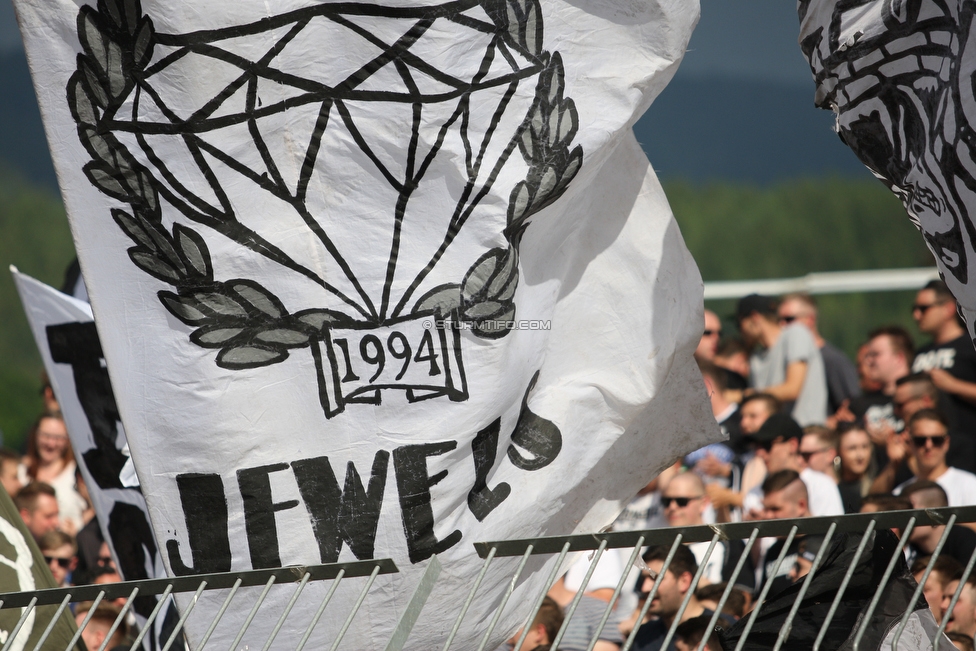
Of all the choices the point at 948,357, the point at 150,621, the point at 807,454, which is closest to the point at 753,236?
the point at 948,357

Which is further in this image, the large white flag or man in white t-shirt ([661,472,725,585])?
man in white t-shirt ([661,472,725,585])

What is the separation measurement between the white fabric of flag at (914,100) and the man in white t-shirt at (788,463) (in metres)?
2.28

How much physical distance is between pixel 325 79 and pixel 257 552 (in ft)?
3.77

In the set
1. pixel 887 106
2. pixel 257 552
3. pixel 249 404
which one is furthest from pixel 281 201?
pixel 887 106

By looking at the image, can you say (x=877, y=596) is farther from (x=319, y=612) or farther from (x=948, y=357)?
(x=948, y=357)

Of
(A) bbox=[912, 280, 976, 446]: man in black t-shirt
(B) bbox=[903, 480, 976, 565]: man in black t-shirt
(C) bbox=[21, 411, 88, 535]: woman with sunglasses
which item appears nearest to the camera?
(B) bbox=[903, 480, 976, 565]: man in black t-shirt

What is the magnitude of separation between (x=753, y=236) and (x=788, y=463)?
23.0 feet

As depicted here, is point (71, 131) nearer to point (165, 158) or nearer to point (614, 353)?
point (165, 158)

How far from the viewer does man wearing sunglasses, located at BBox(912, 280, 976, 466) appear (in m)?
5.00

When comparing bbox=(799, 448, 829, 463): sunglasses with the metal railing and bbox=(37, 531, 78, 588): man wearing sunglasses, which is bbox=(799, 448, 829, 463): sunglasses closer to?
the metal railing

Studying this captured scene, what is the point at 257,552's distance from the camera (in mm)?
2705

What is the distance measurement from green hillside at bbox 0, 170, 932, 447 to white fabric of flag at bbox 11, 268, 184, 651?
25.1 feet

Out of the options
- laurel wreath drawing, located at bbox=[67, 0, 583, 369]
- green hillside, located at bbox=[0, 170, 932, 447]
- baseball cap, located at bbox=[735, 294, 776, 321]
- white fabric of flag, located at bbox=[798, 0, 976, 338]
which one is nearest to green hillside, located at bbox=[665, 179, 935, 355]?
green hillside, located at bbox=[0, 170, 932, 447]

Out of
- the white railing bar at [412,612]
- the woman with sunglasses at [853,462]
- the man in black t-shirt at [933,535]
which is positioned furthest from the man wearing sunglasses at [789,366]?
the white railing bar at [412,612]
